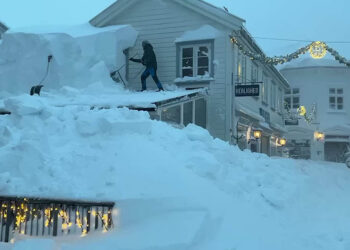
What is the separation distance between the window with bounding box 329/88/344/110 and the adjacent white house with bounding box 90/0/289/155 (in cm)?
1734

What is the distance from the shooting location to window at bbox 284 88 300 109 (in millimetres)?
36281

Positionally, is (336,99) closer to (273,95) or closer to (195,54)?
(273,95)

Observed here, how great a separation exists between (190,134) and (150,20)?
9.62 m

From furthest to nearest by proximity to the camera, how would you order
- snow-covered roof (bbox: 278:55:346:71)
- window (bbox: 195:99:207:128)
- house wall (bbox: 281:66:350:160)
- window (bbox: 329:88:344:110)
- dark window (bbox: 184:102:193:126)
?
snow-covered roof (bbox: 278:55:346:71) < window (bbox: 329:88:344:110) < house wall (bbox: 281:66:350:160) < window (bbox: 195:99:207:128) < dark window (bbox: 184:102:193:126)

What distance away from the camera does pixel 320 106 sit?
115 ft

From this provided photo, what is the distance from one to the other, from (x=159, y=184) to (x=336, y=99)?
3020 cm

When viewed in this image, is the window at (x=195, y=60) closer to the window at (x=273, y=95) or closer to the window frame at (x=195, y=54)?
the window frame at (x=195, y=54)

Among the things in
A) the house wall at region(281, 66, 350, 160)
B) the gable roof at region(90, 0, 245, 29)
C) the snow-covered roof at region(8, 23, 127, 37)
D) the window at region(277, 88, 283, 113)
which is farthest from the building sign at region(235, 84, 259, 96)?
the house wall at region(281, 66, 350, 160)

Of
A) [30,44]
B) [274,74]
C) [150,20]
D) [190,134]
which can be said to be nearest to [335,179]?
[190,134]

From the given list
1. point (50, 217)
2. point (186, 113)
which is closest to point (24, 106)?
point (50, 217)

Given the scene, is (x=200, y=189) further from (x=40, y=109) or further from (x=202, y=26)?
(x=202, y=26)

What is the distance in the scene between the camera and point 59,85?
17.6m

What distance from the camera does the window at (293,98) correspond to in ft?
119

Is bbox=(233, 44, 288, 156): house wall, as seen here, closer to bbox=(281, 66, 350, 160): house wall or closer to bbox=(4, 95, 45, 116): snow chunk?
bbox=(281, 66, 350, 160): house wall
